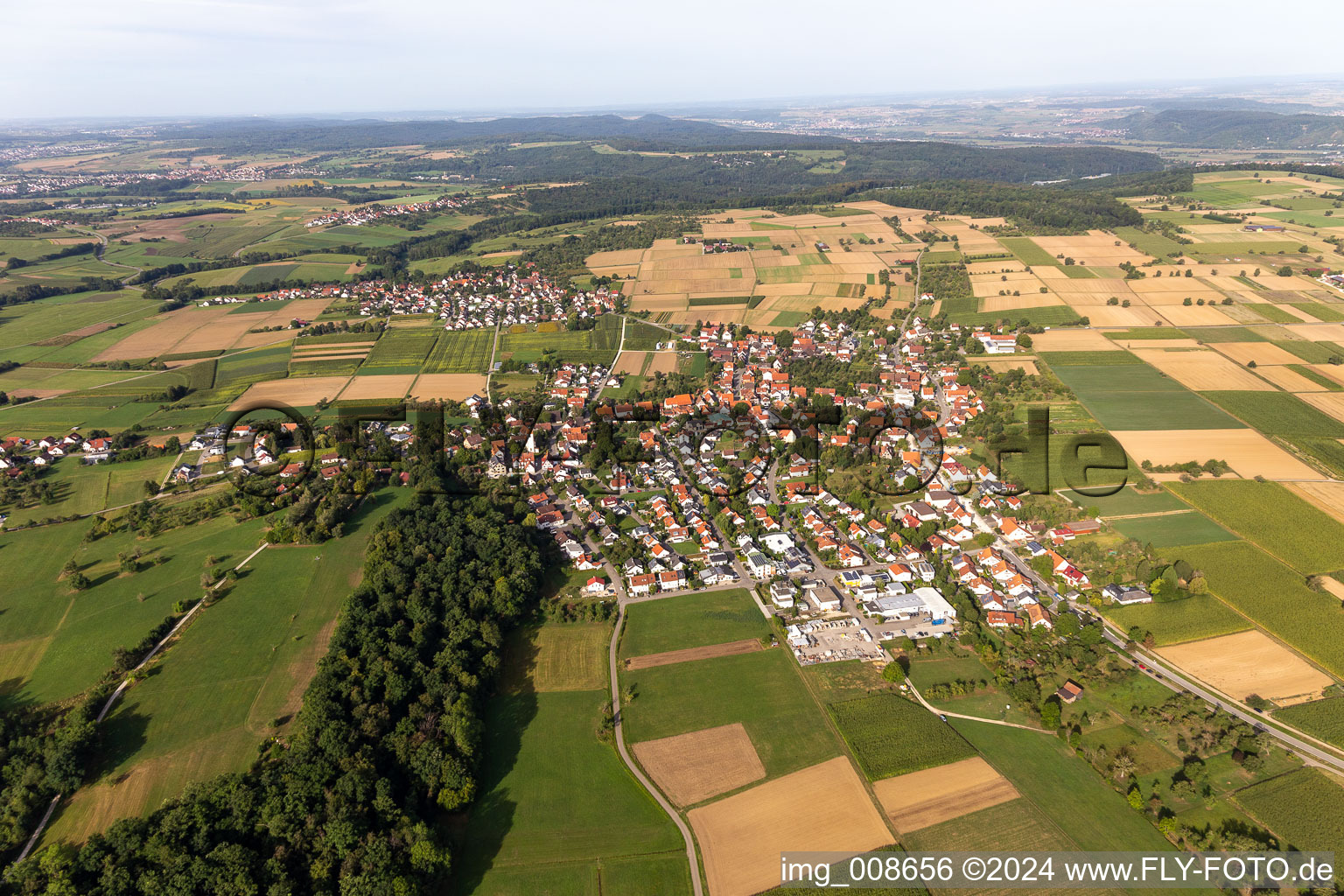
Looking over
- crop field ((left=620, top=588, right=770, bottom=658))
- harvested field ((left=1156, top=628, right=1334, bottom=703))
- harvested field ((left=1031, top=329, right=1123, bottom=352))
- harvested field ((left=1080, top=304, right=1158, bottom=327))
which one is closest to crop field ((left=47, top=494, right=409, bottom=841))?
crop field ((left=620, top=588, right=770, bottom=658))

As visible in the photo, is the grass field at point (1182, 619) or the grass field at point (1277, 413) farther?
the grass field at point (1277, 413)

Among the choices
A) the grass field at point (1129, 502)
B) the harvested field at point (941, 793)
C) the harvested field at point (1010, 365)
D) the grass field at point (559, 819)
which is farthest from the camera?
the harvested field at point (1010, 365)

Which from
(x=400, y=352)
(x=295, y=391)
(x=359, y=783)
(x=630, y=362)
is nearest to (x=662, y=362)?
(x=630, y=362)

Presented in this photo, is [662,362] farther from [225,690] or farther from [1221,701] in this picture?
[1221,701]

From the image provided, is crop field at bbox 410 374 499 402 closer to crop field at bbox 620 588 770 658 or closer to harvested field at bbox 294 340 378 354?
harvested field at bbox 294 340 378 354

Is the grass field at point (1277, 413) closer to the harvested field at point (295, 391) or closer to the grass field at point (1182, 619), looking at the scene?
the grass field at point (1182, 619)

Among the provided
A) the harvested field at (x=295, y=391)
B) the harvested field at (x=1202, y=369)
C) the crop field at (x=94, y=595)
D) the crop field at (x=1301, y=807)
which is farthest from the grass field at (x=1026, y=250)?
the crop field at (x=94, y=595)

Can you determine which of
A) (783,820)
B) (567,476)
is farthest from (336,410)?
(783,820)
